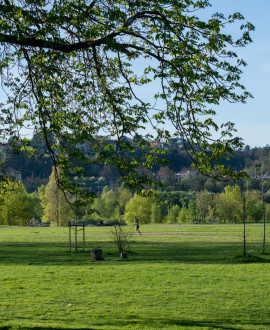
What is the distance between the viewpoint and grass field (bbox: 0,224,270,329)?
11.0 m

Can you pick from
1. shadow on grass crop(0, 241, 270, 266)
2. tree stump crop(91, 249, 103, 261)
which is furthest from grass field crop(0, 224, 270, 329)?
tree stump crop(91, 249, 103, 261)

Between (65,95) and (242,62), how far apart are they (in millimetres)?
4042

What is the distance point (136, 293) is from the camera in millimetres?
14633

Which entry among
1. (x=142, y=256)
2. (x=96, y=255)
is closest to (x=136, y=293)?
(x=96, y=255)

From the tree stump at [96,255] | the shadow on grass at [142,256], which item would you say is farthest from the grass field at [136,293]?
the tree stump at [96,255]

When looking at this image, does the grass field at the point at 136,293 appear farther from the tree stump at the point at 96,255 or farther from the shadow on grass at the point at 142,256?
the tree stump at the point at 96,255

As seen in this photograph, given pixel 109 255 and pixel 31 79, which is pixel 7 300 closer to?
pixel 31 79

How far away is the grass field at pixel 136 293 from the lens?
11.0 metres

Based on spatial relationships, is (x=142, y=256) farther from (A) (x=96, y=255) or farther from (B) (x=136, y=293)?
(B) (x=136, y=293)

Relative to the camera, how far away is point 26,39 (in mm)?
9352

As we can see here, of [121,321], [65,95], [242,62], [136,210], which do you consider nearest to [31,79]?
[65,95]

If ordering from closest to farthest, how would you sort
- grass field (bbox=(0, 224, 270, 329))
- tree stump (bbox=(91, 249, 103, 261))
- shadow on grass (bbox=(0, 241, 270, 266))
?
grass field (bbox=(0, 224, 270, 329))
shadow on grass (bbox=(0, 241, 270, 266))
tree stump (bbox=(91, 249, 103, 261))

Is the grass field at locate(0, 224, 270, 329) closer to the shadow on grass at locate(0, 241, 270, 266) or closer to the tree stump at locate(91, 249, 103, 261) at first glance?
the shadow on grass at locate(0, 241, 270, 266)

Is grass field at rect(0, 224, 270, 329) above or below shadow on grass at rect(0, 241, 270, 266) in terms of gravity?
above
